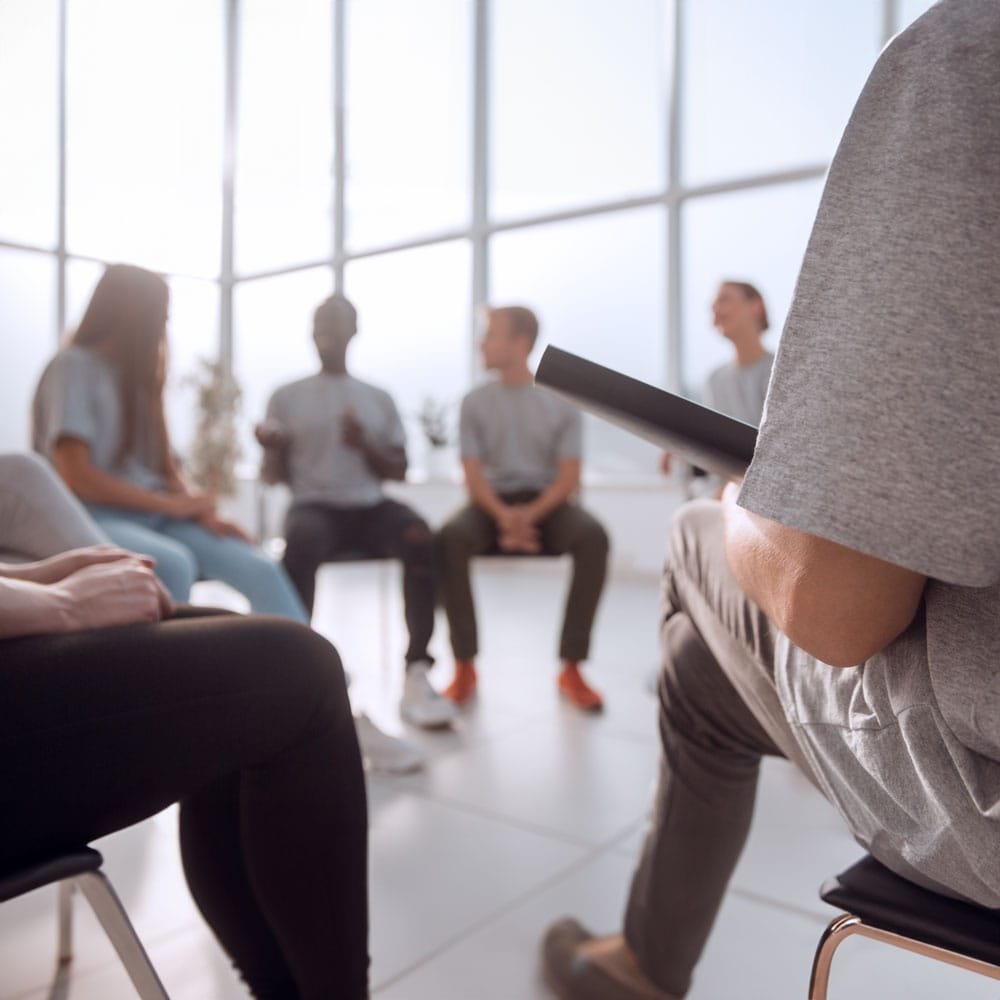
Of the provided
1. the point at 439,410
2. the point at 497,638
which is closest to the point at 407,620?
the point at 497,638

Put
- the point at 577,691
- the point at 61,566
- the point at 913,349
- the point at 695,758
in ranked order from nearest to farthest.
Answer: the point at 913,349, the point at 61,566, the point at 695,758, the point at 577,691

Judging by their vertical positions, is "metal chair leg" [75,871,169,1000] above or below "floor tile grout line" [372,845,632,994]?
above

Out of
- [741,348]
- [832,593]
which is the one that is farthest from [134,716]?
[741,348]

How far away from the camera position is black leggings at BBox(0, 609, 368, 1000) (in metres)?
0.64

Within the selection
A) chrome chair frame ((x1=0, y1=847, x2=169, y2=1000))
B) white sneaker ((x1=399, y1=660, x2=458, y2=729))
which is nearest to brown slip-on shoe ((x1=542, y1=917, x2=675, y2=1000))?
chrome chair frame ((x1=0, y1=847, x2=169, y2=1000))

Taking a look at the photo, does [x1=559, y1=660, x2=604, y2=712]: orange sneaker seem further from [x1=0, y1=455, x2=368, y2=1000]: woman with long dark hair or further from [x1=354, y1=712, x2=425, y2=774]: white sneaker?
[x1=0, y1=455, x2=368, y2=1000]: woman with long dark hair

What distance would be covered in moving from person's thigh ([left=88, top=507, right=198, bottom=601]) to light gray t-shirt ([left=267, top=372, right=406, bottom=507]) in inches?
31.7

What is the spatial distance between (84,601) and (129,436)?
5.11 feet

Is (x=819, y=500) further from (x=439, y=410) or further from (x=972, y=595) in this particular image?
(x=439, y=410)

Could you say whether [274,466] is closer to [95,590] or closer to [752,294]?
[752,294]

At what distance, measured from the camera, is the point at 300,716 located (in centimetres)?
78

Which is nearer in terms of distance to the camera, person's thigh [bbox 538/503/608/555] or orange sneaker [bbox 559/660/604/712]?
orange sneaker [bbox 559/660/604/712]

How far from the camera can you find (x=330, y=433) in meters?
2.91

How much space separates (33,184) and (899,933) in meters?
6.98
